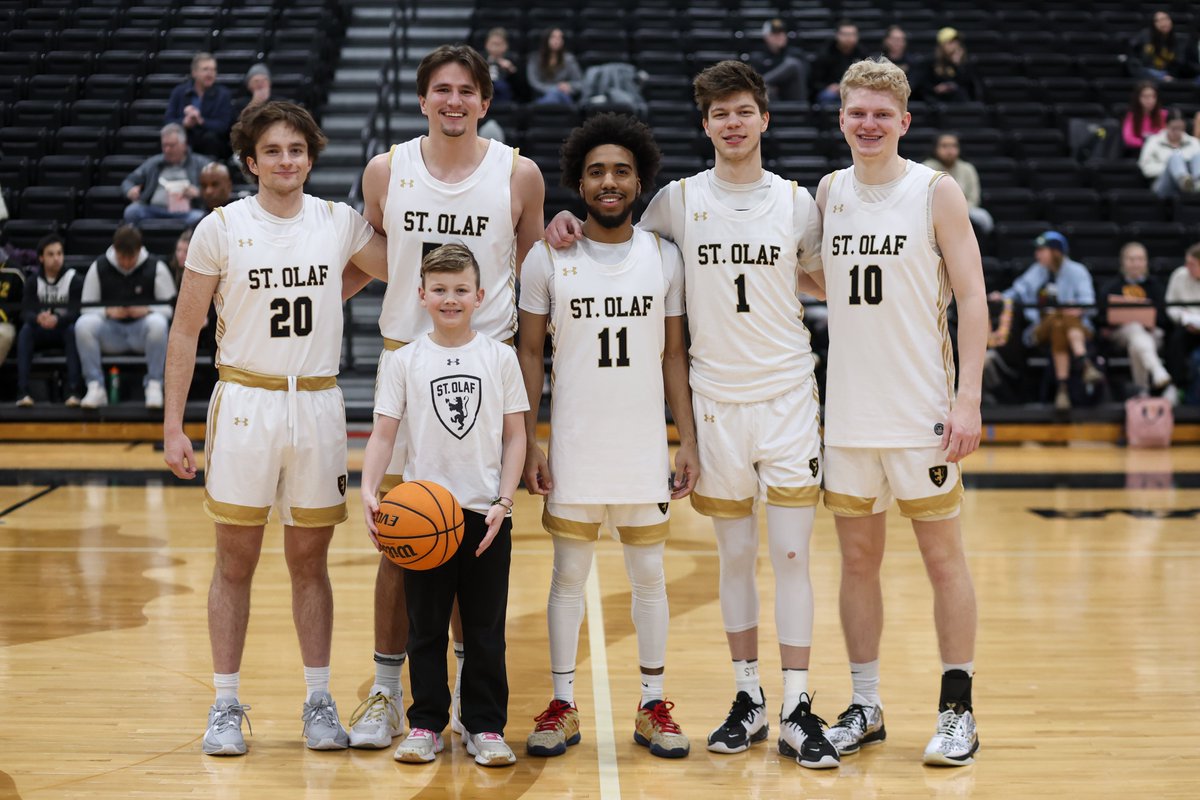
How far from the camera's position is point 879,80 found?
386 centimetres

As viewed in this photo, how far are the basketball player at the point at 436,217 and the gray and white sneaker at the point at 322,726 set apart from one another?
0.04m

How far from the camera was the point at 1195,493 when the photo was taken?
26.9 feet

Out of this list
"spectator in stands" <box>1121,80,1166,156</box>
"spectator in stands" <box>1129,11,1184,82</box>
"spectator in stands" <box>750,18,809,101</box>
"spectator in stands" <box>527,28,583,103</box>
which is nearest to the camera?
"spectator in stands" <box>1121,80,1166,156</box>

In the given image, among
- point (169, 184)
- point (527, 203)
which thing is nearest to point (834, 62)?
point (169, 184)

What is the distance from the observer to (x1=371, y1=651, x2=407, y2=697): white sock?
4.10m

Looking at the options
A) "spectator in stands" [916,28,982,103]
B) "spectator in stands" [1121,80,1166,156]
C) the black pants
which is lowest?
the black pants

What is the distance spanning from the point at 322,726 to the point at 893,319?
2.11m

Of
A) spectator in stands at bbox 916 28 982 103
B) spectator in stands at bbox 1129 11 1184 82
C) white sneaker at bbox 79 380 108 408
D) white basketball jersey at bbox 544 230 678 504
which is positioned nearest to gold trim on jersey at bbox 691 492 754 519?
white basketball jersey at bbox 544 230 678 504

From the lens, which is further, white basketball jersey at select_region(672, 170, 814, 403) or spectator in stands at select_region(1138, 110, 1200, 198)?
spectator in stands at select_region(1138, 110, 1200, 198)

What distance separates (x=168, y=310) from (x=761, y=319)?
7128 millimetres

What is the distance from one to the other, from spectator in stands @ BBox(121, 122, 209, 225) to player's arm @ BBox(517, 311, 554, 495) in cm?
736

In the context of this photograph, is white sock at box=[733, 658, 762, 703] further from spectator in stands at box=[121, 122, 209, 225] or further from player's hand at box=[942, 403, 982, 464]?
spectator in stands at box=[121, 122, 209, 225]

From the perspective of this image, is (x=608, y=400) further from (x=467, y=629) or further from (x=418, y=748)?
(x=418, y=748)

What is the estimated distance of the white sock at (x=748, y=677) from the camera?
13.3 ft
